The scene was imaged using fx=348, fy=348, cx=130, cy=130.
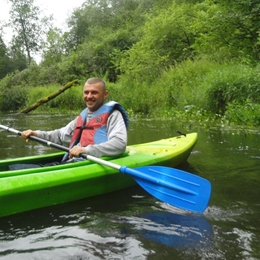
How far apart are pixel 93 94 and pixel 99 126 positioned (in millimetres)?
294

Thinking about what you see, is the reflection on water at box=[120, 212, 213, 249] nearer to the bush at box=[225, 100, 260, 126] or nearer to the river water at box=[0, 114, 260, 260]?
the river water at box=[0, 114, 260, 260]

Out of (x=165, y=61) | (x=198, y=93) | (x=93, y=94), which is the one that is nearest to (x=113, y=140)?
(x=93, y=94)

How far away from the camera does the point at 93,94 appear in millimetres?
3068

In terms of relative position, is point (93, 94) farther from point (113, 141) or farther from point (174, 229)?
point (174, 229)

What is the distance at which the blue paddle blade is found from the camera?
2311 millimetres

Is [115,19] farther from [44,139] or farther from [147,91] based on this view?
[44,139]

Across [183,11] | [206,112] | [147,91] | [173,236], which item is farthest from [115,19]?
[173,236]

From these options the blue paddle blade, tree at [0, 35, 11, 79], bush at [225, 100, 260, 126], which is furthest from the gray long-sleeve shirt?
tree at [0, 35, 11, 79]

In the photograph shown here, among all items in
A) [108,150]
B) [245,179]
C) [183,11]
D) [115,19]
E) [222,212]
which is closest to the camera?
[222,212]

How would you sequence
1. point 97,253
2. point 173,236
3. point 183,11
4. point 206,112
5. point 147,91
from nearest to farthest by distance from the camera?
point 97,253
point 173,236
point 206,112
point 147,91
point 183,11

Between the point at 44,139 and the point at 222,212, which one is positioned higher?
the point at 44,139

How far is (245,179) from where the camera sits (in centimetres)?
315

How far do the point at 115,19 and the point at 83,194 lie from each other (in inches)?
1074

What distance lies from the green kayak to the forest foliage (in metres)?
3.76
